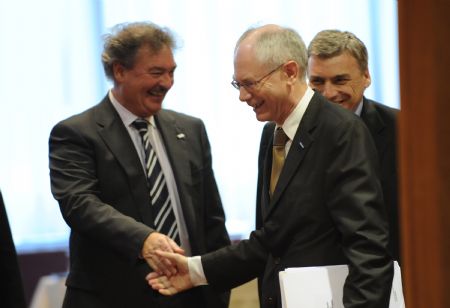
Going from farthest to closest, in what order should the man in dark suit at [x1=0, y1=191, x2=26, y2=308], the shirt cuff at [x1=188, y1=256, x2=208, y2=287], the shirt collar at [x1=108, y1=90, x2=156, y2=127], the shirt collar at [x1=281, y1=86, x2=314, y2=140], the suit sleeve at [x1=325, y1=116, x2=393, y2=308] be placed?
the shirt collar at [x1=108, y1=90, x2=156, y2=127] → the shirt cuff at [x1=188, y1=256, x2=208, y2=287] → the shirt collar at [x1=281, y1=86, x2=314, y2=140] → the man in dark suit at [x1=0, y1=191, x2=26, y2=308] → the suit sleeve at [x1=325, y1=116, x2=393, y2=308]

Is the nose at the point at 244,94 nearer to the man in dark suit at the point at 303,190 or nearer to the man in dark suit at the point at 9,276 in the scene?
the man in dark suit at the point at 303,190

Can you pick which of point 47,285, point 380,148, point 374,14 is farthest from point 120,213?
point 374,14

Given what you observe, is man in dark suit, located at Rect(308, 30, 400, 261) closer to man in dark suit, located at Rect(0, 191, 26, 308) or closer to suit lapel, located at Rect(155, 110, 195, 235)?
suit lapel, located at Rect(155, 110, 195, 235)

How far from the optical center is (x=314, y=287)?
6.79ft

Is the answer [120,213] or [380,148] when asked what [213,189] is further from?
[380,148]

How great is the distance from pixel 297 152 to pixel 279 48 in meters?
0.38

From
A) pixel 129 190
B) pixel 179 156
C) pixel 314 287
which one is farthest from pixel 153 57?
pixel 314 287

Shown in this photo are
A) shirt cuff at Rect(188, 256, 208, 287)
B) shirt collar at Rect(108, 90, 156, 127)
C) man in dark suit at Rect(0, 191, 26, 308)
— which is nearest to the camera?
man in dark suit at Rect(0, 191, 26, 308)

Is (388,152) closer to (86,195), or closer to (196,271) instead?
(196,271)

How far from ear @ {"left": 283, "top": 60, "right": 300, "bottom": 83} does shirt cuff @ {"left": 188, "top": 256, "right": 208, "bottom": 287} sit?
0.71 m

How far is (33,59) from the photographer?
484 cm

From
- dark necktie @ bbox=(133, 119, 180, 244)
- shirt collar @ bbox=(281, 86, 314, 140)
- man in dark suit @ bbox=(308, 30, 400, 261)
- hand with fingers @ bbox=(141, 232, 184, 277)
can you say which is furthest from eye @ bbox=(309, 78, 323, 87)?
hand with fingers @ bbox=(141, 232, 184, 277)

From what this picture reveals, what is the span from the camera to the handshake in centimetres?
269

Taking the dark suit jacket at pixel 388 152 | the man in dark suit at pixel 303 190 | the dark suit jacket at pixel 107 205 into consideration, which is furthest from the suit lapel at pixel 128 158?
the dark suit jacket at pixel 388 152
